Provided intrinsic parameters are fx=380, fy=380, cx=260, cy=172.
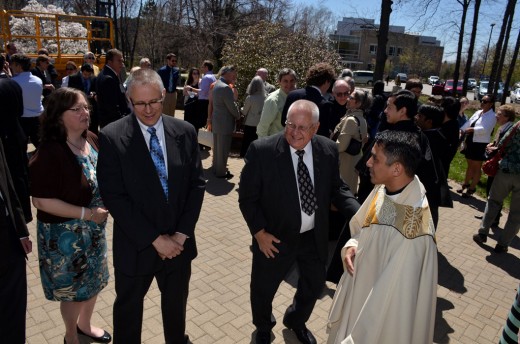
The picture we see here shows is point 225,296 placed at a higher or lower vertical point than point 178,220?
lower

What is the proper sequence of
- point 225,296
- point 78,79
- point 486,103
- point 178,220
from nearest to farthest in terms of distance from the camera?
point 178,220, point 225,296, point 486,103, point 78,79

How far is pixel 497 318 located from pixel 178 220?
3.43 metres

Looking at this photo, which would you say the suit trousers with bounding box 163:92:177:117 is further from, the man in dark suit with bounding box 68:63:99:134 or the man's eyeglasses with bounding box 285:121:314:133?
the man's eyeglasses with bounding box 285:121:314:133

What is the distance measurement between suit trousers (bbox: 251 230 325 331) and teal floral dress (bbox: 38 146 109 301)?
1.24 meters

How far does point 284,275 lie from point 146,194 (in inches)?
51.7

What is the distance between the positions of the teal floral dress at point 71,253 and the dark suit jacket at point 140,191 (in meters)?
0.38

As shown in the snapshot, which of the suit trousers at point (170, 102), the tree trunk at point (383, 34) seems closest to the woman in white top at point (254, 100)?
the suit trousers at point (170, 102)

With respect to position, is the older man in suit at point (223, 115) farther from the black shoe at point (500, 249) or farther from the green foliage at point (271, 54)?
the black shoe at point (500, 249)

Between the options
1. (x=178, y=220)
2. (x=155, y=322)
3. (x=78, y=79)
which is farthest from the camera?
(x=78, y=79)

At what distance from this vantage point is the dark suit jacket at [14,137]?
483cm

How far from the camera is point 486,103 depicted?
7164 millimetres

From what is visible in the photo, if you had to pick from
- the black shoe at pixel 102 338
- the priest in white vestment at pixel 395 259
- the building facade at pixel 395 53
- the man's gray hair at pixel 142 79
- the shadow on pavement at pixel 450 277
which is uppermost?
the building facade at pixel 395 53

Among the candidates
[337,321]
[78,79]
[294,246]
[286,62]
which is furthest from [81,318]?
[286,62]

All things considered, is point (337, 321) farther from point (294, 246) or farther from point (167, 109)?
point (167, 109)
